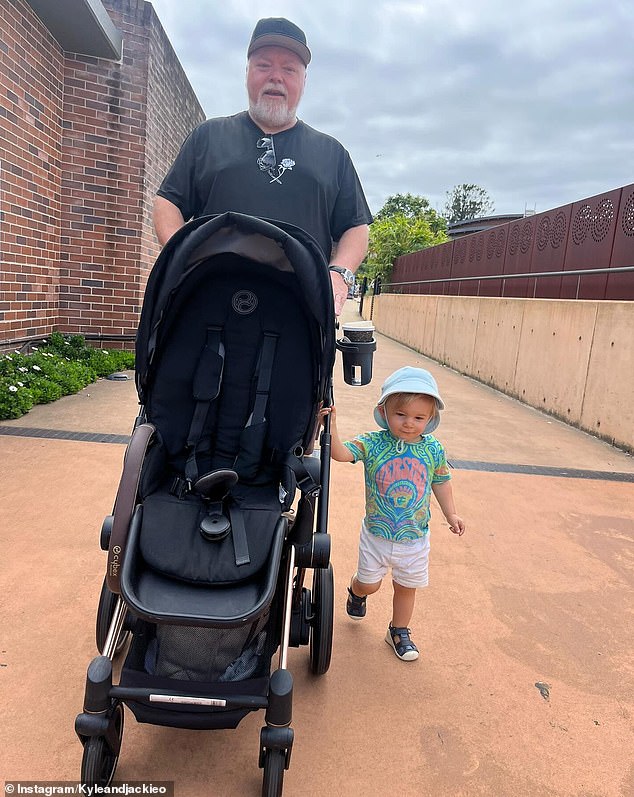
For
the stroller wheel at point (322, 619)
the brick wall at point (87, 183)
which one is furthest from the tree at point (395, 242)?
the stroller wheel at point (322, 619)

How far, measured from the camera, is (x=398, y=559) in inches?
94.8

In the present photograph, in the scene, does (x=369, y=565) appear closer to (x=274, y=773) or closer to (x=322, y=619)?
(x=322, y=619)

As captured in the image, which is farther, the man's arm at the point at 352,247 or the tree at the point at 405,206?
the tree at the point at 405,206

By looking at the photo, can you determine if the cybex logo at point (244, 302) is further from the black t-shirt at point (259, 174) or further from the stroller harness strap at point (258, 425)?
the black t-shirt at point (259, 174)

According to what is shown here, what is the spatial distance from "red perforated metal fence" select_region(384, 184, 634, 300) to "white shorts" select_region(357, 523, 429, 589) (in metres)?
5.23

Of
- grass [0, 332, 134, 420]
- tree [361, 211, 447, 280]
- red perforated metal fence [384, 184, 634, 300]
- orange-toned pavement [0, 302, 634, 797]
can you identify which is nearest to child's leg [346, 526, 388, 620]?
orange-toned pavement [0, 302, 634, 797]

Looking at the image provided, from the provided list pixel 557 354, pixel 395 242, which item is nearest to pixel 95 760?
pixel 557 354

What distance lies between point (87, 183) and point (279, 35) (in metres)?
6.31

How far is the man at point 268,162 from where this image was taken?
2.57 meters

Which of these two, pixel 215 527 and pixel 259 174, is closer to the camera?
pixel 215 527

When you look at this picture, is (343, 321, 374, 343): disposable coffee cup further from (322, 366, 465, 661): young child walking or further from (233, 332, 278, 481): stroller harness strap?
(233, 332, 278, 481): stroller harness strap

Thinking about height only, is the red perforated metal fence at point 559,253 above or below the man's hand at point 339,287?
above

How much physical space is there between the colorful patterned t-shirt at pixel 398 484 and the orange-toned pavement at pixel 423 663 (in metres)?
0.55

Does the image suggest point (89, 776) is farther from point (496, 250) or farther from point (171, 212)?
point (496, 250)
